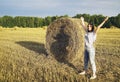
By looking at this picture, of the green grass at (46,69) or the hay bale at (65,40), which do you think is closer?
the green grass at (46,69)

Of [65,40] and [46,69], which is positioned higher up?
[65,40]

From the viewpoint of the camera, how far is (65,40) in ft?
44.8

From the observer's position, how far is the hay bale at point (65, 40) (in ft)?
40.8

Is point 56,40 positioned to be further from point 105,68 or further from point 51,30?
point 105,68

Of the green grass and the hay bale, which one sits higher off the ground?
the hay bale

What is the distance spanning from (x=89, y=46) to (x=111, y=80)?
1.32 m

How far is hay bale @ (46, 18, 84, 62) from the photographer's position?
12430mm

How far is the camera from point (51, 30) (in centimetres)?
1426

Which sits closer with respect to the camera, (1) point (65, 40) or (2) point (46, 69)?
(2) point (46, 69)

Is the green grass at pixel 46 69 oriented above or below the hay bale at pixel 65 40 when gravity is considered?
below

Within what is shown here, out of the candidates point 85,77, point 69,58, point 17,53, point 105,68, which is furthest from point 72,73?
point 17,53

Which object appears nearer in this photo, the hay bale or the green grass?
the green grass

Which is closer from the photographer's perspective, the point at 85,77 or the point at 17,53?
the point at 85,77

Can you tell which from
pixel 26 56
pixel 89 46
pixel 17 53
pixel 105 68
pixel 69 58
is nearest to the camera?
pixel 89 46
